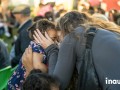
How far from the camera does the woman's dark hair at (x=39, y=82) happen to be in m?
2.91

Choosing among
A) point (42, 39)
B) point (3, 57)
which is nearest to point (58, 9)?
point (3, 57)

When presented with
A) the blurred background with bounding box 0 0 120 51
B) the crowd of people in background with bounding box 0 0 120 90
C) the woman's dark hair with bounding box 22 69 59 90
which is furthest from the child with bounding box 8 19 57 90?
the blurred background with bounding box 0 0 120 51

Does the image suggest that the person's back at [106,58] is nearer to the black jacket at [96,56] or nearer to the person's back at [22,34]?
the black jacket at [96,56]

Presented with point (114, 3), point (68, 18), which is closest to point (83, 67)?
point (68, 18)

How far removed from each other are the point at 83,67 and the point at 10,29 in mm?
13320

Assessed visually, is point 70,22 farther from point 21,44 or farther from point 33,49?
point 21,44

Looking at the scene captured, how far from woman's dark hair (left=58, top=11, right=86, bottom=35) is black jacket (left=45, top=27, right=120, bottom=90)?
8 cm

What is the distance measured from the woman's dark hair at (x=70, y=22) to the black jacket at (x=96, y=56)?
0.08 m

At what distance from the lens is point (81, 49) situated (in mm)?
3129

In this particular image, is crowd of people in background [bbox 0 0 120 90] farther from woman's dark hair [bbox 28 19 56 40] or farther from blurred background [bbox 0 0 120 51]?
blurred background [bbox 0 0 120 51]

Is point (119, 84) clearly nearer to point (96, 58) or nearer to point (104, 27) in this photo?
point (96, 58)

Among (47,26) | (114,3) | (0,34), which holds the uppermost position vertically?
(47,26)

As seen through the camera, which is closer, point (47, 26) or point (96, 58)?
point (96, 58)

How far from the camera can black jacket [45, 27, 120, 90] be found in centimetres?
307
